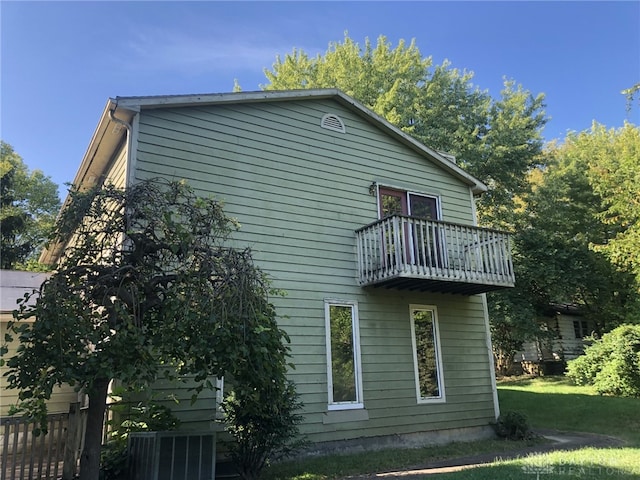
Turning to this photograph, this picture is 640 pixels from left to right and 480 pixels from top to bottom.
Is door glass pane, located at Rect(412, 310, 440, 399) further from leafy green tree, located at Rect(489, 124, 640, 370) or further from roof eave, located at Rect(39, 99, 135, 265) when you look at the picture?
leafy green tree, located at Rect(489, 124, 640, 370)

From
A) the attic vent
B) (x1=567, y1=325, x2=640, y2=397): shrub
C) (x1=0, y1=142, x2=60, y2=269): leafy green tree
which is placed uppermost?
(x1=0, y1=142, x2=60, y2=269): leafy green tree

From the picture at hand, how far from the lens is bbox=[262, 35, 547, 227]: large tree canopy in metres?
22.1

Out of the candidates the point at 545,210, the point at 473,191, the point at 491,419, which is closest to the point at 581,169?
the point at 545,210

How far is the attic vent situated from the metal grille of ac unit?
22.9 ft

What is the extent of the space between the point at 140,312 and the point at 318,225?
494cm

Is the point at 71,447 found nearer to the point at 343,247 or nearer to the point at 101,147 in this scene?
the point at 101,147

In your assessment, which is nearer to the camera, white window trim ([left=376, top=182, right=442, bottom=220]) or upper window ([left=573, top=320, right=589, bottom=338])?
white window trim ([left=376, top=182, right=442, bottom=220])

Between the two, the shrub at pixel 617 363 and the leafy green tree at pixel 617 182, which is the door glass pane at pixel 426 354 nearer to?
the shrub at pixel 617 363

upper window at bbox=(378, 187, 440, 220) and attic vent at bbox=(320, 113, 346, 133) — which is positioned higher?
attic vent at bbox=(320, 113, 346, 133)

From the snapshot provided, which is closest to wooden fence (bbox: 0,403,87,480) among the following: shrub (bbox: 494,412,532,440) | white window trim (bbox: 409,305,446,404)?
white window trim (bbox: 409,305,446,404)

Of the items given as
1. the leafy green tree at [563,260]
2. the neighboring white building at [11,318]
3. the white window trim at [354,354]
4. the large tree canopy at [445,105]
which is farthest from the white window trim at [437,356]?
the large tree canopy at [445,105]

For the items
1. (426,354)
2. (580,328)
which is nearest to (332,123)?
→ (426,354)

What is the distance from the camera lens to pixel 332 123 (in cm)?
1096

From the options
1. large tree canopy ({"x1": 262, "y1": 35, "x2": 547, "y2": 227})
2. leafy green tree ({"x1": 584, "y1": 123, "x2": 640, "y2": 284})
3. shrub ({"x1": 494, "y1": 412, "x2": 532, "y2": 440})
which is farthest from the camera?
large tree canopy ({"x1": 262, "y1": 35, "x2": 547, "y2": 227})
